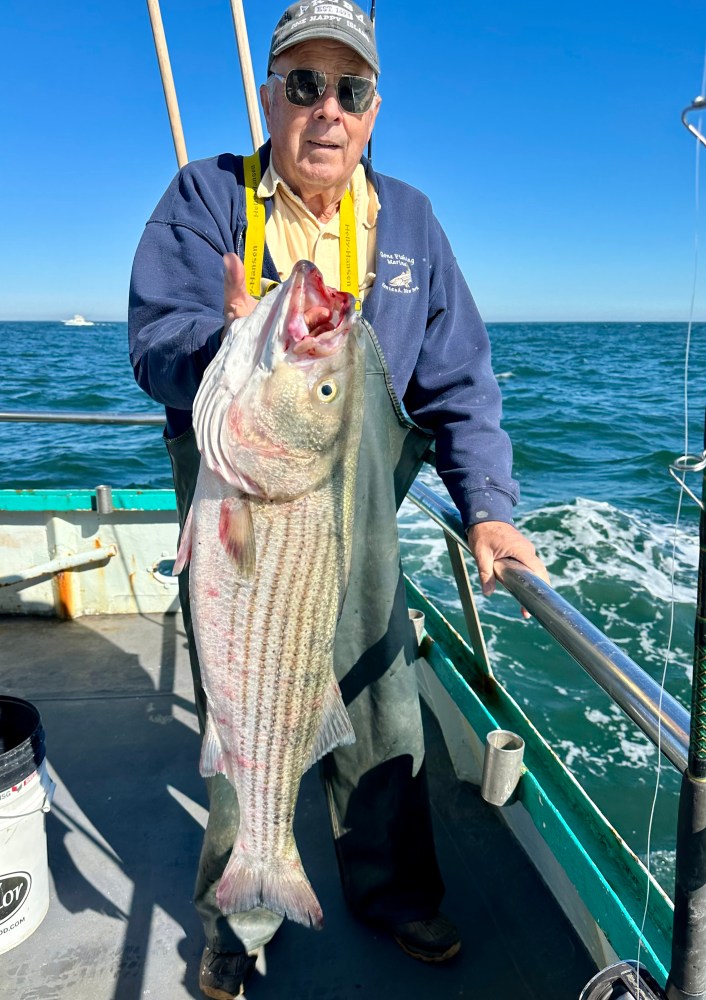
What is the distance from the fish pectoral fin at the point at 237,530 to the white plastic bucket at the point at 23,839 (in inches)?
47.1

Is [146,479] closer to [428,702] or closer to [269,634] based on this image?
[428,702]

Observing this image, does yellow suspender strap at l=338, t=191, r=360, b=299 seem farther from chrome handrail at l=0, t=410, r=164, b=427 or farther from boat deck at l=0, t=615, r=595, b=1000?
chrome handrail at l=0, t=410, r=164, b=427

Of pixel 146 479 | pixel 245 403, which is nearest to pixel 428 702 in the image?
pixel 245 403

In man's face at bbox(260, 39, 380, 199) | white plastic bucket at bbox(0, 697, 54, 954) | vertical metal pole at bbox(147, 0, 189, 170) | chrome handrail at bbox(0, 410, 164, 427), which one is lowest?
white plastic bucket at bbox(0, 697, 54, 954)

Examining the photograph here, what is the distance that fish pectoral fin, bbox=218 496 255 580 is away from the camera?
5.81 feet

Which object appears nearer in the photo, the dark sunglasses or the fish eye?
the fish eye

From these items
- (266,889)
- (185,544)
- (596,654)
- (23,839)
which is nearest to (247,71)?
(185,544)

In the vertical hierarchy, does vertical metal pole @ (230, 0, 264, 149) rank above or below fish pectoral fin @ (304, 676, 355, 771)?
above

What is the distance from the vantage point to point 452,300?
8.41 ft

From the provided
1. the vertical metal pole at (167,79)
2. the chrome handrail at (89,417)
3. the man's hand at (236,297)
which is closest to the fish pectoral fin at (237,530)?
the man's hand at (236,297)

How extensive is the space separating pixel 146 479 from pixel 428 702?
10.8 m

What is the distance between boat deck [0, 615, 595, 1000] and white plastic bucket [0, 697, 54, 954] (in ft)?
0.32

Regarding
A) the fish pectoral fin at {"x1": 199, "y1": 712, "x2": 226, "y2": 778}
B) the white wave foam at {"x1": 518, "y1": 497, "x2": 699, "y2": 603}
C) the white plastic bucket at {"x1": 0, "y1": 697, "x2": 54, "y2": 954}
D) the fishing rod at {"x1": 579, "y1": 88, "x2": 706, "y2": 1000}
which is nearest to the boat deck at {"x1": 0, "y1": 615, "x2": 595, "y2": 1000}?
the white plastic bucket at {"x1": 0, "y1": 697, "x2": 54, "y2": 954}

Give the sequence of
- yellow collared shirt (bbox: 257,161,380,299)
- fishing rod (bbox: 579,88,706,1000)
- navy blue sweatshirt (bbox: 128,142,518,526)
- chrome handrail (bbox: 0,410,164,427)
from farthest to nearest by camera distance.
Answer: chrome handrail (bbox: 0,410,164,427) < yellow collared shirt (bbox: 257,161,380,299) < navy blue sweatshirt (bbox: 128,142,518,526) < fishing rod (bbox: 579,88,706,1000)
